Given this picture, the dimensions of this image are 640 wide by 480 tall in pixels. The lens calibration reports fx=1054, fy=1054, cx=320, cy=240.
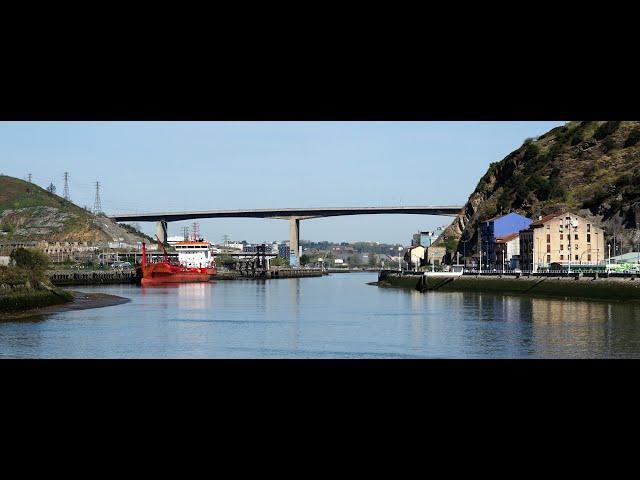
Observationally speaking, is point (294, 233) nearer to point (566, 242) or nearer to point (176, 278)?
point (176, 278)

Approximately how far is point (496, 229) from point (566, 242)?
13.8 meters

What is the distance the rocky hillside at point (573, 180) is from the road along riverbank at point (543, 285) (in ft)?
37.3

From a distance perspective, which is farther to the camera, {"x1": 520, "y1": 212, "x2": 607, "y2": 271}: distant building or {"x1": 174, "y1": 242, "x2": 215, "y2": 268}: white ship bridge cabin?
{"x1": 174, "y1": 242, "x2": 215, "y2": 268}: white ship bridge cabin

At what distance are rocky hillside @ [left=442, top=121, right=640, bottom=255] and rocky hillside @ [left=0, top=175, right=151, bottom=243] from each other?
56.7 metres

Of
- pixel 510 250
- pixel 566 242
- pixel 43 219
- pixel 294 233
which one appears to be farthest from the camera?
pixel 294 233

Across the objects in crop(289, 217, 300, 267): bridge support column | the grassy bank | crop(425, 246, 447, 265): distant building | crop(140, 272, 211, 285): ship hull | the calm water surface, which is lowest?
the calm water surface

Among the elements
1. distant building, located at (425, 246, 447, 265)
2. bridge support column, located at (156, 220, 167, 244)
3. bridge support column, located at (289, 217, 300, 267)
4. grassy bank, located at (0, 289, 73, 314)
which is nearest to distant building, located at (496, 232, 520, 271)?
distant building, located at (425, 246, 447, 265)

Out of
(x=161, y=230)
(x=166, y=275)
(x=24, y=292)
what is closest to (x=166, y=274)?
(x=166, y=275)

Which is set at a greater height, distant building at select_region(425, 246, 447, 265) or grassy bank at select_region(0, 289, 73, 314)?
distant building at select_region(425, 246, 447, 265)

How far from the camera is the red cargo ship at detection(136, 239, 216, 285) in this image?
103250 mm

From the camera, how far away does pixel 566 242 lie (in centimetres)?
7900

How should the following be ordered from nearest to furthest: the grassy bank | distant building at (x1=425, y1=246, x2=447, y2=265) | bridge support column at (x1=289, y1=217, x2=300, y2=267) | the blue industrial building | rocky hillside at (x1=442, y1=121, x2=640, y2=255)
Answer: the grassy bank → rocky hillside at (x1=442, y1=121, x2=640, y2=255) → the blue industrial building → distant building at (x1=425, y1=246, x2=447, y2=265) → bridge support column at (x1=289, y1=217, x2=300, y2=267)

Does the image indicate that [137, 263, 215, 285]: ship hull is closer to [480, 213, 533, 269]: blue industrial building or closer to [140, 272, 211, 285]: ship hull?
[140, 272, 211, 285]: ship hull

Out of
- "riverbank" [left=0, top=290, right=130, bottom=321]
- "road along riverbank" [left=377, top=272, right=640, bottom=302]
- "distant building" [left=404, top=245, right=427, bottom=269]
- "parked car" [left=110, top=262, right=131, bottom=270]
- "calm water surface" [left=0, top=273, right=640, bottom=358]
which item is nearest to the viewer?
"calm water surface" [left=0, top=273, right=640, bottom=358]
